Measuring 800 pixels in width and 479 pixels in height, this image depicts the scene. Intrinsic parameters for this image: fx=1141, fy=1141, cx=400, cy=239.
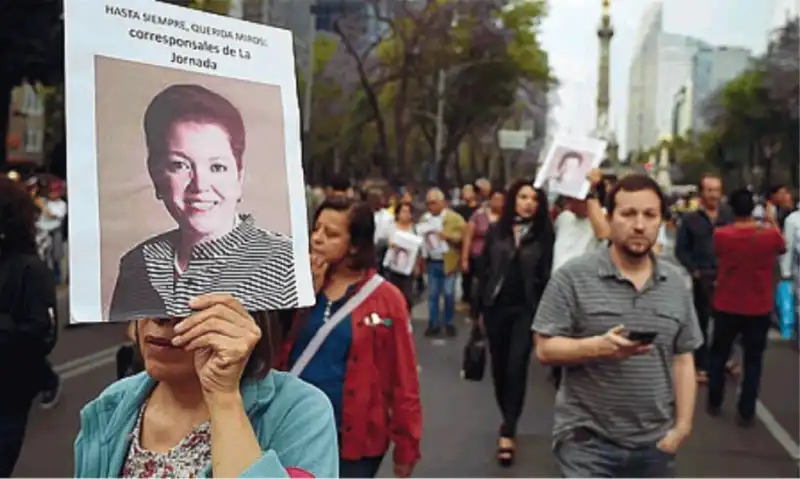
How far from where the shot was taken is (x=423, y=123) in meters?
47.9

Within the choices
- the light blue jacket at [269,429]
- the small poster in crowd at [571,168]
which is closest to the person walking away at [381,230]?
the small poster in crowd at [571,168]

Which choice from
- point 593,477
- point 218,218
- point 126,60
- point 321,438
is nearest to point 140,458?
point 321,438

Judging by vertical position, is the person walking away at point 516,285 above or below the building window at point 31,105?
below

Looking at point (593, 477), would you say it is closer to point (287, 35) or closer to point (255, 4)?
point (287, 35)

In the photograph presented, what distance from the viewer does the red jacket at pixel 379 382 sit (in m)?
4.12

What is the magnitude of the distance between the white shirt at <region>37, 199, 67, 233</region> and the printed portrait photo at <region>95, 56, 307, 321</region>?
12986 mm

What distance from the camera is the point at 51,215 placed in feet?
52.6

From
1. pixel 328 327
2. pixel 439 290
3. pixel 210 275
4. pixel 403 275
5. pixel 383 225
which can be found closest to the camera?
pixel 210 275

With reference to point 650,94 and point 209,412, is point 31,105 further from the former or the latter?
point 650,94

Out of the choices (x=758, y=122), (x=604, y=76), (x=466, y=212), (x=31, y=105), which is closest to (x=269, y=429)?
(x=466, y=212)

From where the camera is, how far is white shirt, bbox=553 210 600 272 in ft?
23.7

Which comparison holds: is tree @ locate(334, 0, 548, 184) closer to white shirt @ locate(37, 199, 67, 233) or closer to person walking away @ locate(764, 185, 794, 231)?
white shirt @ locate(37, 199, 67, 233)

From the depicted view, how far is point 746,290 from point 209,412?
6837 mm

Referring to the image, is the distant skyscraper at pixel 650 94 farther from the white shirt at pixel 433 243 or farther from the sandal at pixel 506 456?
the sandal at pixel 506 456
